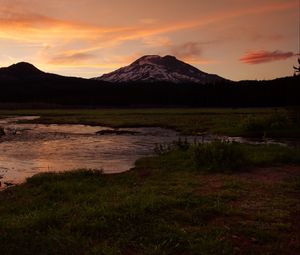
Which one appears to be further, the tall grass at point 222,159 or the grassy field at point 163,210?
the tall grass at point 222,159

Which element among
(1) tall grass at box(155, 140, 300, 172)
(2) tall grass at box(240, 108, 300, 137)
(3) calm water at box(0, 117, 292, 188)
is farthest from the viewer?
(2) tall grass at box(240, 108, 300, 137)

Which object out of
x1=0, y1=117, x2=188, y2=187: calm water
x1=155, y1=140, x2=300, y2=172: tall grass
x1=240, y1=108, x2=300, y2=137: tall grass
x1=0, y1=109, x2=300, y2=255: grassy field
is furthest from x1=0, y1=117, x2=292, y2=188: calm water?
x1=240, y1=108, x2=300, y2=137: tall grass

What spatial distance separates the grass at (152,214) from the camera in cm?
1032

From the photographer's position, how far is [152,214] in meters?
12.8

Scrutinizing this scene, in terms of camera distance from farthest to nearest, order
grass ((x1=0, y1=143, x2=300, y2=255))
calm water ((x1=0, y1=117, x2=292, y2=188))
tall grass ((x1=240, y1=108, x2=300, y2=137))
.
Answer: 1. tall grass ((x1=240, y1=108, x2=300, y2=137))
2. calm water ((x1=0, y1=117, x2=292, y2=188))
3. grass ((x1=0, y1=143, x2=300, y2=255))

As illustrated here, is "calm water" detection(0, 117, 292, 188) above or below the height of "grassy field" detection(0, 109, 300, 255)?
below

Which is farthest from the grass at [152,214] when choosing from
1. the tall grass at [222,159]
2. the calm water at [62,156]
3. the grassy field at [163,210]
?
the calm water at [62,156]

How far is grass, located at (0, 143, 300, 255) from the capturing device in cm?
1032

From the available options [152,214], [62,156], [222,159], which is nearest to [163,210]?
[152,214]

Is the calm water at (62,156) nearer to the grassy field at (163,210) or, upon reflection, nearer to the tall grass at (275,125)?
the grassy field at (163,210)

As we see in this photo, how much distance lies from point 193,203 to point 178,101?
147 m

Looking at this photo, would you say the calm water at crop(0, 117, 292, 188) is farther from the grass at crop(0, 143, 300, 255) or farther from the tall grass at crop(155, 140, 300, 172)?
the grass at crop(0, 143, 300, 255)

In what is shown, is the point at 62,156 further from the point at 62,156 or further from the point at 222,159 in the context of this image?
the point at 222,159

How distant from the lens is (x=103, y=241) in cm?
1070
